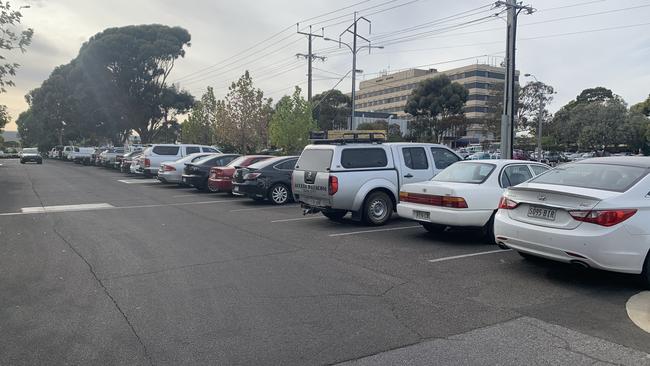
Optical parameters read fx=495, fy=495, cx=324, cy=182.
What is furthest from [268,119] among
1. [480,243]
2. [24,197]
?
[480,243]

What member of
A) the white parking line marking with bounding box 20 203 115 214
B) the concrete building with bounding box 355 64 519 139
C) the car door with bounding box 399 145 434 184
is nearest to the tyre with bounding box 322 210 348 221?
the car door with bounding box 399 145 434 184

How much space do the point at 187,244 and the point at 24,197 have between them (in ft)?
37.1

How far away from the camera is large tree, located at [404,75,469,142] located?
56094 mm

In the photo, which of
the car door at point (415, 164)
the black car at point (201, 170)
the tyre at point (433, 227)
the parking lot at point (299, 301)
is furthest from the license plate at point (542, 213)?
the black car at point (201, 170)

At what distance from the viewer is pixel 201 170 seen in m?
18.9

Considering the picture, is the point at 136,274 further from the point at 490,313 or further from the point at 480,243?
the point at 480,243

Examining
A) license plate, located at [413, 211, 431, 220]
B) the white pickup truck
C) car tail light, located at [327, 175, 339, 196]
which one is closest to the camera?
license plate, located at [413, 211, 431, 220]

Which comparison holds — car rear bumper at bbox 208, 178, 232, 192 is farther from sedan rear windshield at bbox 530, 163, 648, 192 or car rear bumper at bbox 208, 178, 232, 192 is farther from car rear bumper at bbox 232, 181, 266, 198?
sedan rear windshield at bbox 530, 163, 648, 192

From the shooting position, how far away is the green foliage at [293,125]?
3253 centimetres

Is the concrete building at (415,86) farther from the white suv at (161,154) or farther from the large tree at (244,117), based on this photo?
the white suv at (161,154)

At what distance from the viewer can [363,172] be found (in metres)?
10.7

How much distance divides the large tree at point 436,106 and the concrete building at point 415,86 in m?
26.3

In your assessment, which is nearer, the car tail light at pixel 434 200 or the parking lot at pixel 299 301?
the parking lot at pixel 299 301

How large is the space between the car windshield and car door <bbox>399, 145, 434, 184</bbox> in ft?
5.33
